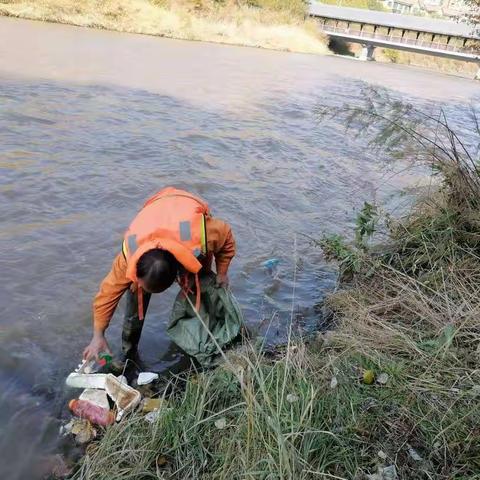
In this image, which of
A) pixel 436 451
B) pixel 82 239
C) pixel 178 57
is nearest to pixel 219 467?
pixel 436 451

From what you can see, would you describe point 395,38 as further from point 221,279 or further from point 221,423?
point 221,423

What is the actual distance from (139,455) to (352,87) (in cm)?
2043

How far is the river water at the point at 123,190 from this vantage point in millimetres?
3912

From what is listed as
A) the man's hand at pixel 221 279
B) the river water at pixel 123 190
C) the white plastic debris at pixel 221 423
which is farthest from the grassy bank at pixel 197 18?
the white plastic debris at pixel 221 423

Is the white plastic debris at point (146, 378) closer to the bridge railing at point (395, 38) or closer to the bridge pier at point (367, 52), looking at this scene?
the bridge pier at point (367, 52)

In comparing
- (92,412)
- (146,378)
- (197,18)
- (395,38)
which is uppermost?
(92,412)

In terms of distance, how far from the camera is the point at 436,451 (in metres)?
2.37

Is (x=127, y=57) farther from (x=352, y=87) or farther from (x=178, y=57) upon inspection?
(x=352, y=87)

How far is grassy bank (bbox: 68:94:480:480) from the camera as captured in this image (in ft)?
7.70

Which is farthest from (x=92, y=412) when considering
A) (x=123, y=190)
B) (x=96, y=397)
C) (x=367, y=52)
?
(x=367, y=52)

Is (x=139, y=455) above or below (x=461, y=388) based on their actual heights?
below

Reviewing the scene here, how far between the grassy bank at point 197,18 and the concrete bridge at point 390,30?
183 inches

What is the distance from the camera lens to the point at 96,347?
3.37m

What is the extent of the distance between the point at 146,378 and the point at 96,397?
1.49 feet
